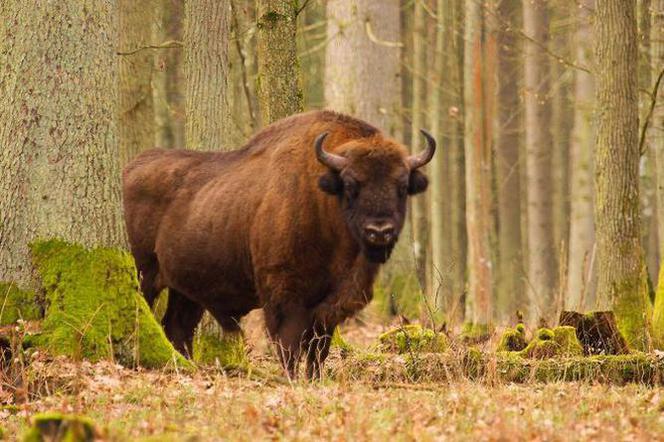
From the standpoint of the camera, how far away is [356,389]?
8.50 m

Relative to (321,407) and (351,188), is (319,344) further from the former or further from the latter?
(321,407)

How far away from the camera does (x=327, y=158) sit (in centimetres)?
1085

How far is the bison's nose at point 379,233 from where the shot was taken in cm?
1036

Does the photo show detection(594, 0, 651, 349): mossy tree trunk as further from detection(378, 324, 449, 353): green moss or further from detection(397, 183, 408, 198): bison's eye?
detection(397, 183, 408, 198): bison's eye

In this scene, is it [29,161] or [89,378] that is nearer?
[89,378]

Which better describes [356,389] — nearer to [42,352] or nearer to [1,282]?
[42,352]

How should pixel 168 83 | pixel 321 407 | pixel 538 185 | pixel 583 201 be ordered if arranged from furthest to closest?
pixel 168 83, pixel 538 185, pixel 583 201, pixel 321 407

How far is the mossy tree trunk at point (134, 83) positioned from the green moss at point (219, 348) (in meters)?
4.11

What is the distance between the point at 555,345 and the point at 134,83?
818 centimetres

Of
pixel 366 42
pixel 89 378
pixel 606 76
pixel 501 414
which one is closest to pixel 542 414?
pixel 501 414

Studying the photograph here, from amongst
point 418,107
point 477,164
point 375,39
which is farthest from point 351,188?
point 418,107

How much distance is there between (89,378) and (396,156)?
11.9 ft

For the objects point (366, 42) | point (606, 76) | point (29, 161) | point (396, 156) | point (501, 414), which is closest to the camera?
point (501, 414)

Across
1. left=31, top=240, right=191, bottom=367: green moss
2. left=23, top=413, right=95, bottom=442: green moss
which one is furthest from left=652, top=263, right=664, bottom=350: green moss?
left=23, top=413, right=95, bottom=442: green moss
